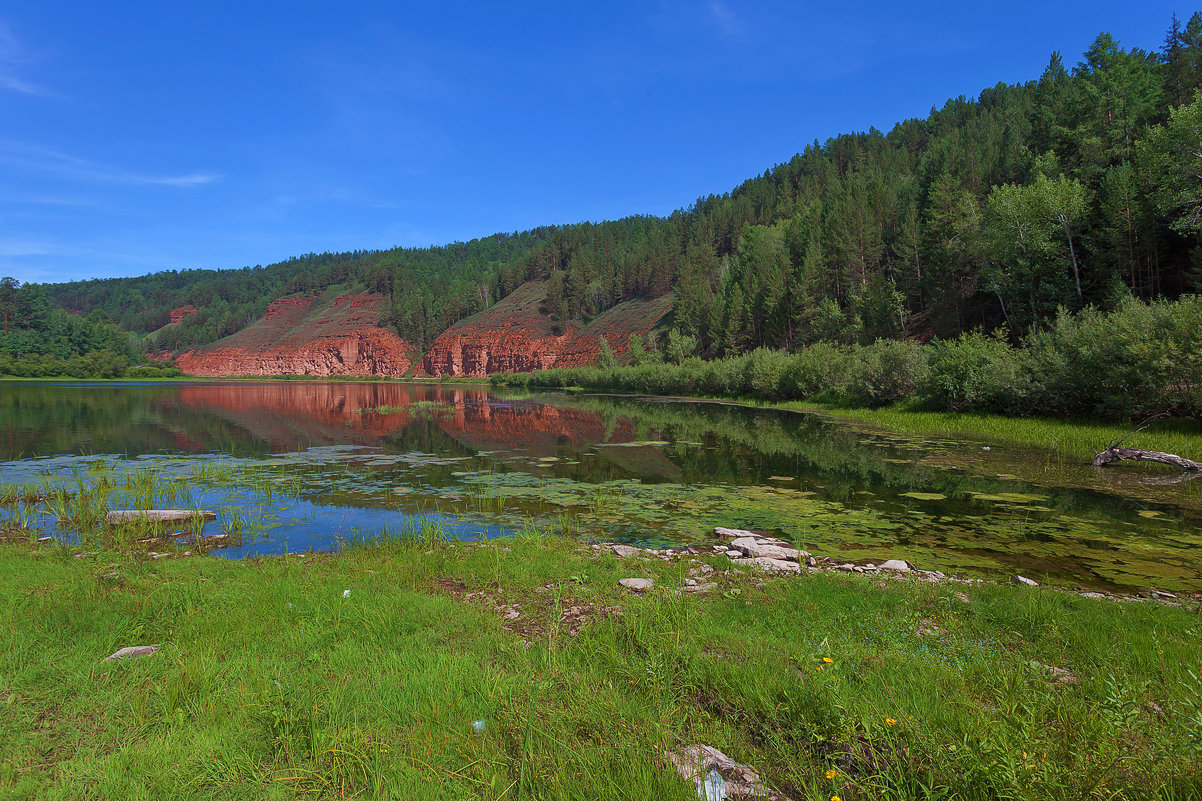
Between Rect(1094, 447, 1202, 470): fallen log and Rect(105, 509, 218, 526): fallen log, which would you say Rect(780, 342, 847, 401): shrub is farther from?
Rect(105, 509, 218, 526): fallen log

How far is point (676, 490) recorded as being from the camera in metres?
15.4

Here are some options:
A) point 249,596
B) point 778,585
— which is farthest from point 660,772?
point 249,596

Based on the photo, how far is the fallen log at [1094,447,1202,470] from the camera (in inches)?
585

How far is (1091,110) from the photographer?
45781mm

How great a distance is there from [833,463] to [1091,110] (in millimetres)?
50250

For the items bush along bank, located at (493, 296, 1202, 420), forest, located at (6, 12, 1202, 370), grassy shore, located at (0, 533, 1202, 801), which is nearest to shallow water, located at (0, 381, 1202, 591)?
grassy shore, located at (0, 533, 1202, 801)

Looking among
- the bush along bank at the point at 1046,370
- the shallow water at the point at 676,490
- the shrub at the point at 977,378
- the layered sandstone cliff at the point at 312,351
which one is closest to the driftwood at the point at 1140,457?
the shallow water at the point at 676,490

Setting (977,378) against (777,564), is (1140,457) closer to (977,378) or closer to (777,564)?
(977,378)

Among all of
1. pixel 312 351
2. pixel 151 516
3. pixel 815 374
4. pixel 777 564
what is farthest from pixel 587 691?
pixel 312 351

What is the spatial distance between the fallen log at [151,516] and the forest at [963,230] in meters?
35.3

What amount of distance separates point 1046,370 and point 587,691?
2888 cm

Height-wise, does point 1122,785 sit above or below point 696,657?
above

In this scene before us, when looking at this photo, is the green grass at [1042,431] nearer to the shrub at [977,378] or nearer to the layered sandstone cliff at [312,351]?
the shrub at [977,378]

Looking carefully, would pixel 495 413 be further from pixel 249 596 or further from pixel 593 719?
pixel 593 719
